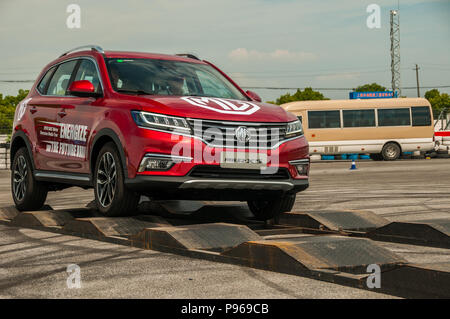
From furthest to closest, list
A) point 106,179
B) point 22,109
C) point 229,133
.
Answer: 1. point 22,109
2. point 106,179
3. point 229,133

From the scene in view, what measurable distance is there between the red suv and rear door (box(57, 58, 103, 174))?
1 cm

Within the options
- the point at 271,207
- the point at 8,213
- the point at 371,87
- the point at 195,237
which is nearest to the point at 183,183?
the point at 195,237

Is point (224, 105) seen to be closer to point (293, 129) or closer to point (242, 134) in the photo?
point (242, 134)

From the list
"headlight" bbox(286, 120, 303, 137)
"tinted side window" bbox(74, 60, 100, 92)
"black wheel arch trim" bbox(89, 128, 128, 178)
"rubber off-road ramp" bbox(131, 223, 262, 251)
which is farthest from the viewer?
"tinted side window" bbox(74, 60, 100, 92)

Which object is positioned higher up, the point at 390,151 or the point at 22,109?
the point at 22,109

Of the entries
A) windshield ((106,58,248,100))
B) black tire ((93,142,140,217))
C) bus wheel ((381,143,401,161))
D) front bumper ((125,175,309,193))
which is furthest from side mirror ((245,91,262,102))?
bus wheel ((381,143,401,161))

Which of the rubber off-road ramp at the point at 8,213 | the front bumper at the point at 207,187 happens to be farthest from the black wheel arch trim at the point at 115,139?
the rubber off-road ramp at the point at 8,213

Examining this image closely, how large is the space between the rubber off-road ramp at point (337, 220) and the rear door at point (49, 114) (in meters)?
2.99

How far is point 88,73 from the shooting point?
8.33 metres

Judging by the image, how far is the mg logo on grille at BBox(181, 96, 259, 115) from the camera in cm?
715

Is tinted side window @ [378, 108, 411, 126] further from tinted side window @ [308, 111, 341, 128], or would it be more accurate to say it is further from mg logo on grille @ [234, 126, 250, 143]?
mg logo on grille @ [234, 126, 250, 143]

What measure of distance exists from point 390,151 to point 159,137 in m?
30.6

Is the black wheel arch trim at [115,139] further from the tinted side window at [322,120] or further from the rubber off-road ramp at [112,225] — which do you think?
the tinted side window at [322,120]

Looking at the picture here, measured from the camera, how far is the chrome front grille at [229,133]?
22.7ft
